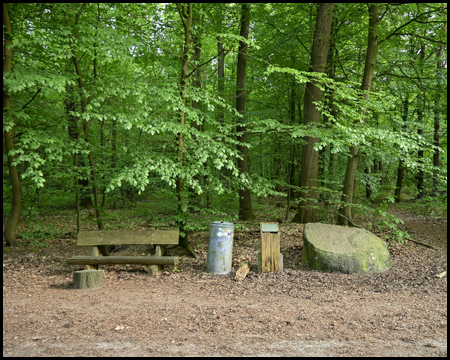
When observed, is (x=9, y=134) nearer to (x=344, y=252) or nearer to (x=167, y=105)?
(x=167, y=105)

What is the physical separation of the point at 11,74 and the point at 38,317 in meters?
3.80

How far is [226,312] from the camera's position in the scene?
4789mm

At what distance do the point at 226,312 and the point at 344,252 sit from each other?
3.09m

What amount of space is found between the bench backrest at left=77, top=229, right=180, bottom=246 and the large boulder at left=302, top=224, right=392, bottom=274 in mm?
2723

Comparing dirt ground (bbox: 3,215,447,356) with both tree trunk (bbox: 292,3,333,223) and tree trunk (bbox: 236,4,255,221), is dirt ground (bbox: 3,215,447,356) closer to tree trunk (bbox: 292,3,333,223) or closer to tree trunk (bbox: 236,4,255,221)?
tree trunk (bbox: 292,3,333,223)

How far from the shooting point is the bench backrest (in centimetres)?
737

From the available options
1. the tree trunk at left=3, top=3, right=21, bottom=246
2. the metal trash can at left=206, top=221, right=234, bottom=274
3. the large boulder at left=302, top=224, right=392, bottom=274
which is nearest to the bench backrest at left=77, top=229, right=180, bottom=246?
the metal trash can at left=206, top=221, right=234, bottom=274

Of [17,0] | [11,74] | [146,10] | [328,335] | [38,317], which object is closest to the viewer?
[328,335]

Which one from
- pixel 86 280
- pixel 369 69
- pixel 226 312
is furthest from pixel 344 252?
pixel 369 69

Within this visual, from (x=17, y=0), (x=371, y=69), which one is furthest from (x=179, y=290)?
(x=371, y=69)

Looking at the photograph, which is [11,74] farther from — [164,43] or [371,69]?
[371,69]

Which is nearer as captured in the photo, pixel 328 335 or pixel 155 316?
pixel 328 335

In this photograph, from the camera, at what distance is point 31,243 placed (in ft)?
29.7

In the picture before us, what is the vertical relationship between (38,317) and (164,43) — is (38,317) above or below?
below
